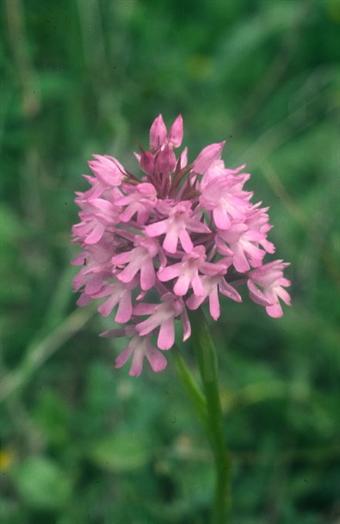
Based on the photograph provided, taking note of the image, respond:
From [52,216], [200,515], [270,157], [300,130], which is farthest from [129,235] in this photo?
[300,130]

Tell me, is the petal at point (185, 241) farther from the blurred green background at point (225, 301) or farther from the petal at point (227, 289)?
the blurred green background at point (225, 301)

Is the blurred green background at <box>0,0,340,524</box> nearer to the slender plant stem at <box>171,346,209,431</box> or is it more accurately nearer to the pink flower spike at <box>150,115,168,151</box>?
the pink flower spike at <box>150,115,168,151</box>

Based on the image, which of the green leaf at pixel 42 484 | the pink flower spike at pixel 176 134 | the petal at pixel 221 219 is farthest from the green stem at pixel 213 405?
the green leaf at pixel 42 484

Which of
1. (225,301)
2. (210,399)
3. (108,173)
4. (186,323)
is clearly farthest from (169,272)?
(225,301)

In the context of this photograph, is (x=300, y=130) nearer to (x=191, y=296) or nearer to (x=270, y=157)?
(x=270, y=157)

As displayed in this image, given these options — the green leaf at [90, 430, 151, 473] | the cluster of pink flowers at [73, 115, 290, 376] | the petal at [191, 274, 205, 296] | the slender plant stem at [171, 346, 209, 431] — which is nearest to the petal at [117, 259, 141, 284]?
the cluster of pink flowers at [73, 115, 290, 376]
